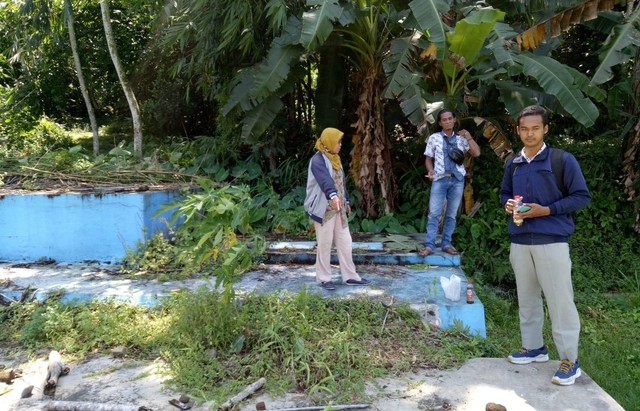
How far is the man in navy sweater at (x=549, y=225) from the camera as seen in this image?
142 inches

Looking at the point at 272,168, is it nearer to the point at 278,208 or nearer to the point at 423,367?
the point at 278,208

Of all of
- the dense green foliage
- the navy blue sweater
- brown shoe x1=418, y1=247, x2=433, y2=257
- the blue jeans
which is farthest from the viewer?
brown shoe x1=418, y1=247, x2=433, y2=257

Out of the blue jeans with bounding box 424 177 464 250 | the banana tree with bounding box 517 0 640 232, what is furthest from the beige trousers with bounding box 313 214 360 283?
the banana tree with bounding box 517 0 640 232

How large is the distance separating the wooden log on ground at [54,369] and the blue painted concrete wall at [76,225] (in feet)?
7.74

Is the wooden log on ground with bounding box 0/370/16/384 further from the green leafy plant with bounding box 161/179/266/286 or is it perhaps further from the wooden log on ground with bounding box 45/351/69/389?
the green leafy plant with bounding box 161/179/266/286

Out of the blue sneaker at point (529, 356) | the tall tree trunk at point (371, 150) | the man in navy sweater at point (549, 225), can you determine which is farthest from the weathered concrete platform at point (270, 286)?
the tall tree trunk at point (371, 150)

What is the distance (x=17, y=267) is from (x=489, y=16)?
599 centimetres

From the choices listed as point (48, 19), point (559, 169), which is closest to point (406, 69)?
point (559, 169)

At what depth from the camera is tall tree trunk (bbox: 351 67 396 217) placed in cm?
755

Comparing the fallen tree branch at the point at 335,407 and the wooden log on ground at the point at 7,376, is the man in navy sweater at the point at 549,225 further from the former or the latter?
the wooden log on ground at the point at 7,376

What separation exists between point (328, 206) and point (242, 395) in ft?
6.82

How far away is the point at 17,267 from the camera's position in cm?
661

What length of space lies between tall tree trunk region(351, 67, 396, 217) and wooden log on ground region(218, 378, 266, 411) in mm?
4351

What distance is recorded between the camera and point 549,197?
3.66 m
